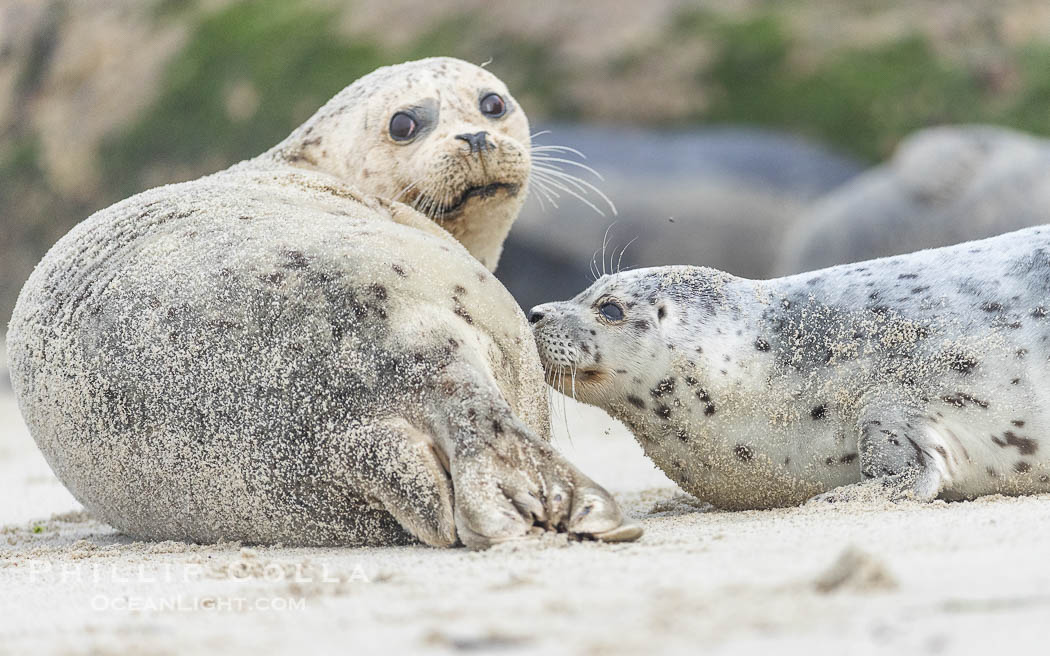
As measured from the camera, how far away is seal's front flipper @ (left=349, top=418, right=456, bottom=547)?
3514mm

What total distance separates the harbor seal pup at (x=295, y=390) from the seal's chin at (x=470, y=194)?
1224mm

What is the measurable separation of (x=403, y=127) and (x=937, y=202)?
6.28 metres

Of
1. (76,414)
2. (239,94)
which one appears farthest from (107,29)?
(76,414)

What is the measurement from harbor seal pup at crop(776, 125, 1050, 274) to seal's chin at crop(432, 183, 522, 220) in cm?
565

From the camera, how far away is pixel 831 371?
4.36 m

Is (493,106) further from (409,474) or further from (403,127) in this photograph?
(409,474)

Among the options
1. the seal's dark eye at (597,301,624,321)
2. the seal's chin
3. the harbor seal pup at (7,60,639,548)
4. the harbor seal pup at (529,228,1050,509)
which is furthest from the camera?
the seal's chin

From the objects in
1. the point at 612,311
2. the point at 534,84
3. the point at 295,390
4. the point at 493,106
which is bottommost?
the point at 295,390

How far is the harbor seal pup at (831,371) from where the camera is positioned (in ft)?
13.6

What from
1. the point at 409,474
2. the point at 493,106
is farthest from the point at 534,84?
the point at 409,474

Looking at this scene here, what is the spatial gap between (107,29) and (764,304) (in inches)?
529

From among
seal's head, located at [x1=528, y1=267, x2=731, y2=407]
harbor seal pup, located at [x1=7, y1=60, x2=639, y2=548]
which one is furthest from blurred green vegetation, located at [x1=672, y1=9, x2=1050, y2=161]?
harbor seal pup, located at [x1=7, y1=60, x2=639, y2=548]

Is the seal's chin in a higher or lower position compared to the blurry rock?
lower

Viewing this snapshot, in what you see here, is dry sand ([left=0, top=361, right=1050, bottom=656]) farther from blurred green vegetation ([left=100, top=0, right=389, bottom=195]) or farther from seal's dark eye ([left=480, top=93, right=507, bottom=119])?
blurred green vegetation ([left=100, top=0, right=389, bottom=195])
